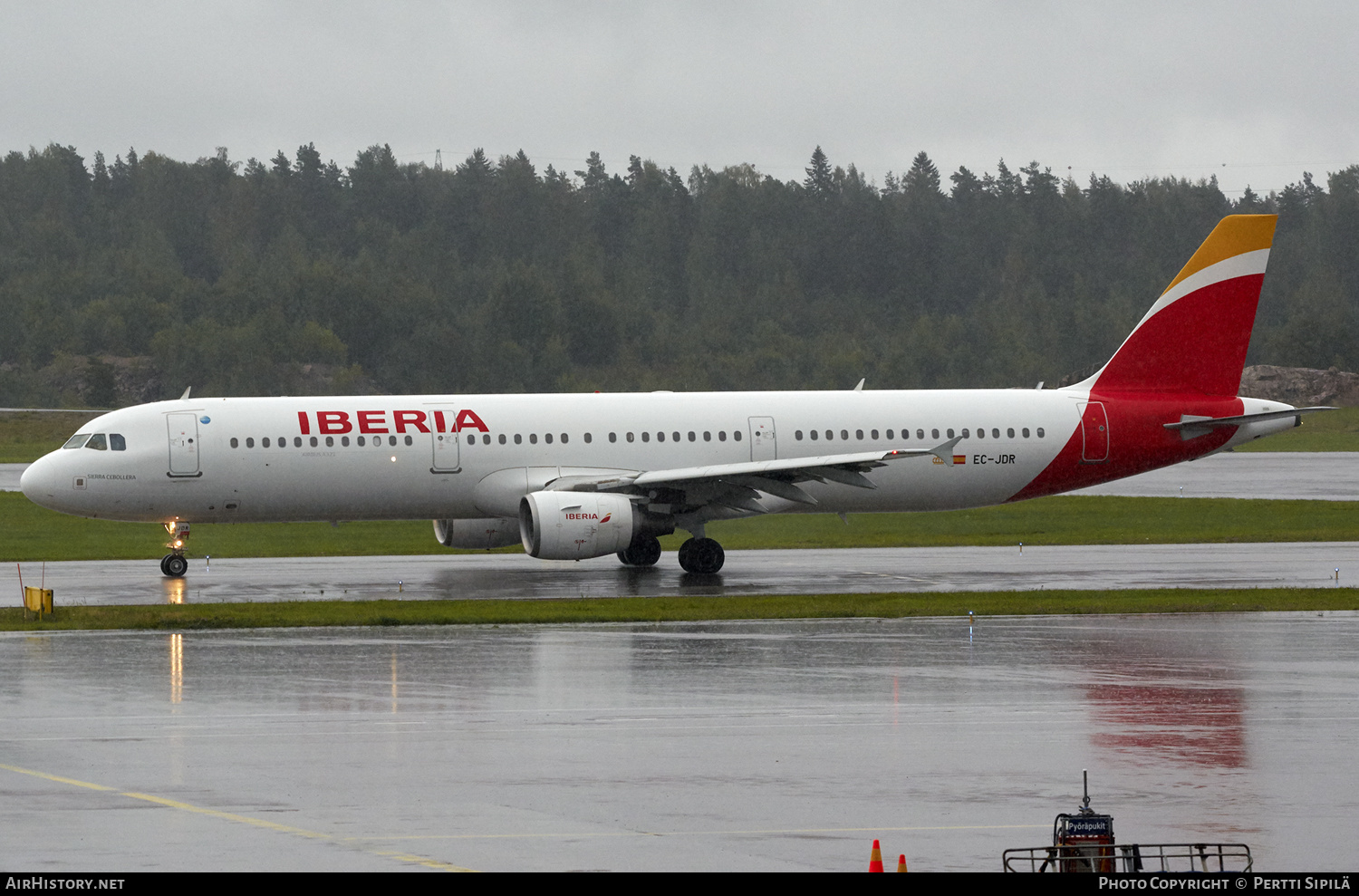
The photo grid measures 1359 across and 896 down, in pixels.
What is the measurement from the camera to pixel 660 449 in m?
32.9

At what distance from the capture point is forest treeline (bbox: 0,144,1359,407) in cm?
10938

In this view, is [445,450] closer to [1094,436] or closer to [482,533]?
[482,533]

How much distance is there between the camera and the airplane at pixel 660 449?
31.3 m

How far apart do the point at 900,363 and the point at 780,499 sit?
277ft

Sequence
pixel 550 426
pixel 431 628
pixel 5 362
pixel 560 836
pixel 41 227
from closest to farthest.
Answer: pixel 560 836, pixel 431 628, pixel 550 426, pixel 5 362, pixel 41 227

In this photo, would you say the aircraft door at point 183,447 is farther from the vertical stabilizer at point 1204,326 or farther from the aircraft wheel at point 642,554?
the vertical stabilizer at point 1204,326

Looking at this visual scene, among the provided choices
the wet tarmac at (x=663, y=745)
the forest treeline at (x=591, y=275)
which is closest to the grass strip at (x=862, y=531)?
the wet tarmac at (x=663, y=745)

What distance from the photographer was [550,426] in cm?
3256

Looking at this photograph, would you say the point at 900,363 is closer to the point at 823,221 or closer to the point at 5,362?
the point at 823,221

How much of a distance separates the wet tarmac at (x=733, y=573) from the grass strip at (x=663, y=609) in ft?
4.81

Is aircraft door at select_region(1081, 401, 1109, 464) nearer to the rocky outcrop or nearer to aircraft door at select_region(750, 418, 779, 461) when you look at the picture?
aircraft door at select_region(750, 418, 779, 461)

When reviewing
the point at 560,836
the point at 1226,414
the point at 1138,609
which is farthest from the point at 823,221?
the point at 560,836

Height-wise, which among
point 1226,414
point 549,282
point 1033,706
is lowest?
point 1033,706

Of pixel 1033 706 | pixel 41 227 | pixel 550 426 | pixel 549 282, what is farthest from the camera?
pixel 41 227
